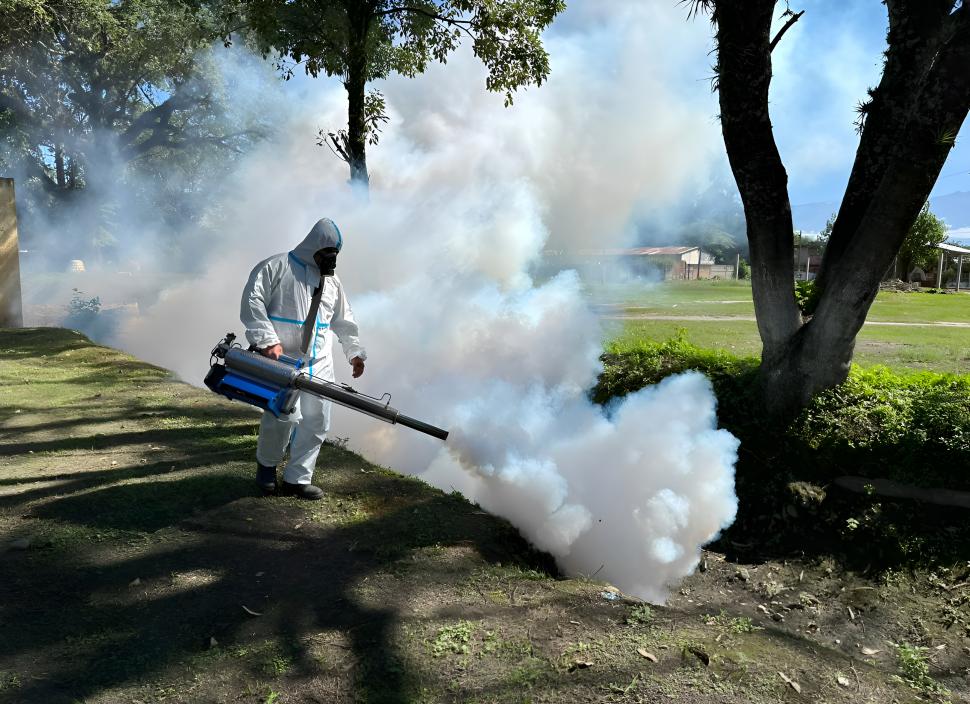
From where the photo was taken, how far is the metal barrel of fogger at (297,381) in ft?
14.0

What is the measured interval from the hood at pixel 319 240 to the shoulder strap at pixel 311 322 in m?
0.23

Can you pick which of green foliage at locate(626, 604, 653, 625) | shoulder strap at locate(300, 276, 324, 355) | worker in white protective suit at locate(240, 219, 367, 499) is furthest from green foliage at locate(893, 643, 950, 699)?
shoulder strap at locate(300, 276, 324, 355)

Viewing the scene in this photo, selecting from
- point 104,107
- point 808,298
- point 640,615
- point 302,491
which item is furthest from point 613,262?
point 104,107

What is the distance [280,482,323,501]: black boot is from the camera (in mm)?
5008

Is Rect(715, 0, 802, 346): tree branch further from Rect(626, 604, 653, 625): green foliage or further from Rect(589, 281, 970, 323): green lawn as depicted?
Rect(589, 281, 970, 323): green lawn

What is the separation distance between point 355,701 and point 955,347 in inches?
406

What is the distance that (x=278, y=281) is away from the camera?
15.7 feet

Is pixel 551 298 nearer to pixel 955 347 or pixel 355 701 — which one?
pixel 355 701

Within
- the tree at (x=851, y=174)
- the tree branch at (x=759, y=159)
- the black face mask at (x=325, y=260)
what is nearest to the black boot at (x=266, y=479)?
the black face mask at (x=325, y=260)

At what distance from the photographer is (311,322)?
4754mm

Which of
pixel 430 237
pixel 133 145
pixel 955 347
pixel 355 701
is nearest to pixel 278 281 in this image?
pixel 355 701

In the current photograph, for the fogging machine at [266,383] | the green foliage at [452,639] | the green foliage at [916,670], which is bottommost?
the green foliage at [916,670]

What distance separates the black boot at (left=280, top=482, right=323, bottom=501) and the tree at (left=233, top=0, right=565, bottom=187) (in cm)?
632

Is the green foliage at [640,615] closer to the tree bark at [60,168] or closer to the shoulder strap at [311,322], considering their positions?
the shoulder strap at [311,322]
